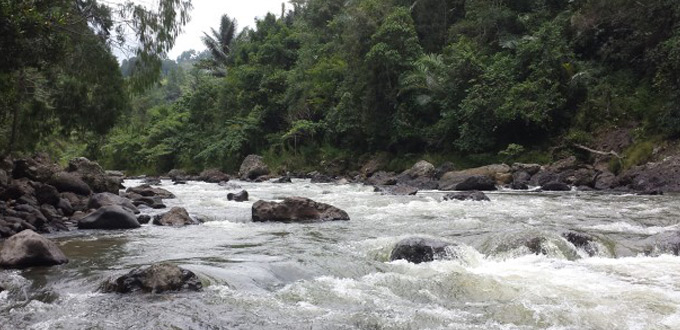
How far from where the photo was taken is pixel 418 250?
314 inches

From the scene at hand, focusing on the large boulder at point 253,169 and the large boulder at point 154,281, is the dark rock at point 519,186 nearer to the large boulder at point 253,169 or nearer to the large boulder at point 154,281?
the large boulder at point 154,281

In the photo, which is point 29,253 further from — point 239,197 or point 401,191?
point 401,191

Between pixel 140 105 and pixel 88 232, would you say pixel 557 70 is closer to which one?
pixel 88 232

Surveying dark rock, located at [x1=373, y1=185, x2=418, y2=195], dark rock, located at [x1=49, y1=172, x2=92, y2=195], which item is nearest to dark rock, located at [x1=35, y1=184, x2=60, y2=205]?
dark rock, located at [x1=49, y1=172, x2=92, y2=195]

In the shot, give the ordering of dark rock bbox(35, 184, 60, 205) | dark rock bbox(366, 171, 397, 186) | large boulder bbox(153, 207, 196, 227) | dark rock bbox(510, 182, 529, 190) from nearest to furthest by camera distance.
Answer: large boulder bbox(153, 207, 196, 227), dark rock bbox(35, 184, 60, 205), dark rock bbox(510, 182, 529, 190), dark rock bbox(366, 171, 397, 186)

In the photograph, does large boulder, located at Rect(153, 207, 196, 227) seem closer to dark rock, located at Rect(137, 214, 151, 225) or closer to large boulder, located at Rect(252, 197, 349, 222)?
dark rock, located at Rect(137, 214, 151, 225)

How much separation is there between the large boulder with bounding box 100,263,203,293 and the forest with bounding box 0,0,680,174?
16.5ft

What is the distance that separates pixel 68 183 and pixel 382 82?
59.7 ft

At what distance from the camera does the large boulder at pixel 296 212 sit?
12828 millimetres

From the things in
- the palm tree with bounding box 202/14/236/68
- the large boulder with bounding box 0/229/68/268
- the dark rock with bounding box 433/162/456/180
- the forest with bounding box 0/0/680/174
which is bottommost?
the large boulder with bounding box 0/229/68/268

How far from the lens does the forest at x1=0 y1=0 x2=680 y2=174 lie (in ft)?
43.1

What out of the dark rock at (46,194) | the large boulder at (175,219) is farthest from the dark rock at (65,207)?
the large boulder at (175,219)

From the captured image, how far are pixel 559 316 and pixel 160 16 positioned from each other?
34.5 ft

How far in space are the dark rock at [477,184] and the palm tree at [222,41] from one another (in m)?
40.7
